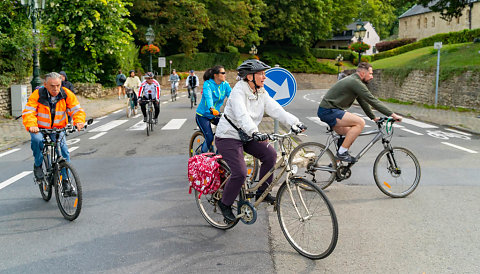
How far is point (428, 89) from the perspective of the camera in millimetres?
23281

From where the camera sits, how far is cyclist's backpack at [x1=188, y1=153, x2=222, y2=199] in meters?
4.70

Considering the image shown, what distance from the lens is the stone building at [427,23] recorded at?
59.5 m

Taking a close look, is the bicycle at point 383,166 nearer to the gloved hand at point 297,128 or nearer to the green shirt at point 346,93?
the green shirt at point 346,93

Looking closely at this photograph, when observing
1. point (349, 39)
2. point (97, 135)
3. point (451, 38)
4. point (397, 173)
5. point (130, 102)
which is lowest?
point (97, 135)

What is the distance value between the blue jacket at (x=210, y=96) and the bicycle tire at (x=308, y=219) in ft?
10.7

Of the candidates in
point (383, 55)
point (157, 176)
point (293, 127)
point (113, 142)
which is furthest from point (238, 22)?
point (293, 127)

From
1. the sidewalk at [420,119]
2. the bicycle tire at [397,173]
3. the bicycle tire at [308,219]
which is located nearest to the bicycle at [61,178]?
the bicycle tire at [308,219]

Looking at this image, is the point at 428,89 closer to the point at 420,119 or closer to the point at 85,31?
the point at 420,119

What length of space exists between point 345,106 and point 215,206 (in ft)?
8.48

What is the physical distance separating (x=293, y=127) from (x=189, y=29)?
1733 inches

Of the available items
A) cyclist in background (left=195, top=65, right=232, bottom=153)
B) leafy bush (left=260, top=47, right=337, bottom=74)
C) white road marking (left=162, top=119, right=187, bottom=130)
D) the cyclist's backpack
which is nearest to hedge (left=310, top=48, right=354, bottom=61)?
leafy bush (left=260, top=47, right=337, bottom=74)

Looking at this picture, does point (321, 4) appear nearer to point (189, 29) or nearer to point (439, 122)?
point (189, 29)

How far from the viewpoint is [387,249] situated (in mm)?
4172

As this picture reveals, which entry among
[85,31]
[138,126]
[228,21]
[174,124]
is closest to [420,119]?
[174,124]
